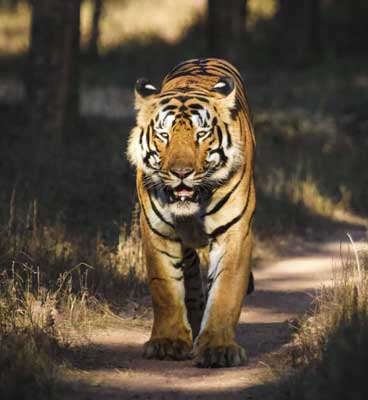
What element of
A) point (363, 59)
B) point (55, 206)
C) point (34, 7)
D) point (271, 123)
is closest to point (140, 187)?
point (55, 206)

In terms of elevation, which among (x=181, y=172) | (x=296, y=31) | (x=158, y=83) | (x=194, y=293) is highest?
(x=296, y=31)

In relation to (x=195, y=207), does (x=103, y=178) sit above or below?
above

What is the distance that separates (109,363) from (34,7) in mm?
7140

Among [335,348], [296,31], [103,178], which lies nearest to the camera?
[335,348]

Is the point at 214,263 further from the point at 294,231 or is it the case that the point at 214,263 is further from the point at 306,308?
the point at 294,231

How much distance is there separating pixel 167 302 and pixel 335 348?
1519 millimetres

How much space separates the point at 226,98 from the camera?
718 centimetres

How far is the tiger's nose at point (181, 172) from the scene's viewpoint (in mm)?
6715

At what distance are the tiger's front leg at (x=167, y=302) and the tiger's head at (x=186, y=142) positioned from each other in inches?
13.1

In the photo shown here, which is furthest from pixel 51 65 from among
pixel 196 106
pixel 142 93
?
pixel 196 106

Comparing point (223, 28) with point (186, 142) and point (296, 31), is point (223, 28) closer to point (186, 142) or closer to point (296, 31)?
point (296, 31)

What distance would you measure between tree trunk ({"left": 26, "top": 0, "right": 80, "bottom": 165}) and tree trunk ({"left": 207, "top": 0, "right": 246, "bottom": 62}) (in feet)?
14.7

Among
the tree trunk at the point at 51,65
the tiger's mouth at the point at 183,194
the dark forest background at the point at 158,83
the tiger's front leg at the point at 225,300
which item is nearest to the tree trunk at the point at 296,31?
the dark forest background at the point at 158,83

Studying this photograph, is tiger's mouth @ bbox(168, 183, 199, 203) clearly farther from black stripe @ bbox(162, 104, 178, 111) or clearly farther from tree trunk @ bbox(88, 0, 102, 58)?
tree trunk @ bbox(88, 0, 102, 58)
